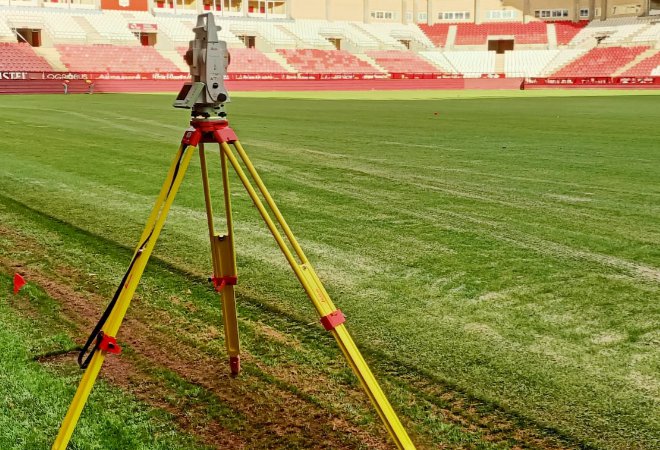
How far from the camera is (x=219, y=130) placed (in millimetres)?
2516

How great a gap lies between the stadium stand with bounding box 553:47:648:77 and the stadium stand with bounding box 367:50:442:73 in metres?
11.8

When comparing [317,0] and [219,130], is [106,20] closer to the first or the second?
[317,0]

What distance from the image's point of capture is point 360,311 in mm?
4145

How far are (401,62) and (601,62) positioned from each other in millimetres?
17500

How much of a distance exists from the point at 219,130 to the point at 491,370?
71.6 inches

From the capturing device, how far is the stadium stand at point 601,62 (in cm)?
5762

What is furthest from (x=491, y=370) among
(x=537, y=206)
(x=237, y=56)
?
(x=237, y=56)

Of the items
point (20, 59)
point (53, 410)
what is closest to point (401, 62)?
point (20, 59)

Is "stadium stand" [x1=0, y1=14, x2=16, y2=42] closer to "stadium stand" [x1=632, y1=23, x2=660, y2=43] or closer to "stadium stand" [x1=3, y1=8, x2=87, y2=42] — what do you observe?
"stadium stand" [x1=3, y1=8, x2=87, y2=42]

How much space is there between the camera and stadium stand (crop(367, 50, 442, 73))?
200 ft

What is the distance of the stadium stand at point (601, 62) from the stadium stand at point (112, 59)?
35166mm

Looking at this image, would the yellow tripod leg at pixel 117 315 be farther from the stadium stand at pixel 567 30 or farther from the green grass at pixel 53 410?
the stadium stand at pixel 567 30

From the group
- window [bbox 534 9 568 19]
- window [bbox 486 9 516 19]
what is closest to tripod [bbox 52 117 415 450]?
window [bbox 534 9 568 19]

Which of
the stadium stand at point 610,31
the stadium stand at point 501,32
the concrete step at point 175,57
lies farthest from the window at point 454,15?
the concrete step at point 175,57
